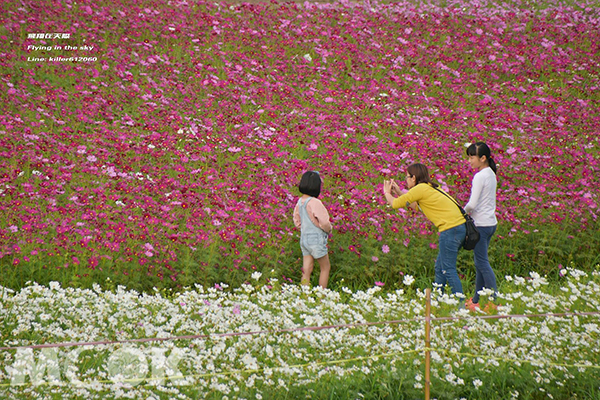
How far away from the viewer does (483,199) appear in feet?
19.4

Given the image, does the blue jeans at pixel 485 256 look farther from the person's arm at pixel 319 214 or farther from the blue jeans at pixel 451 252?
the person's arm at pixel 319 214

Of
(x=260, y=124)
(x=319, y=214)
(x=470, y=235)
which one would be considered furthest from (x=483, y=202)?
(x=260, y=124)

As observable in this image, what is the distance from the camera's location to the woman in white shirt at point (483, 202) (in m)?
5.85

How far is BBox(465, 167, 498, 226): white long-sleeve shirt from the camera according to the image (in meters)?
5.85

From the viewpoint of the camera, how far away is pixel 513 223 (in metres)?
7.69

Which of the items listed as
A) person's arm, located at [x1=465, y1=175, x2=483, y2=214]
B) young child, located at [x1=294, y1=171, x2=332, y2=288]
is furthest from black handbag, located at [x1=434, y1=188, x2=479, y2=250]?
young child, located at [x1=294, y1=171, x2=332, y2=288]

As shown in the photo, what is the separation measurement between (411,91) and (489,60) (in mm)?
2922

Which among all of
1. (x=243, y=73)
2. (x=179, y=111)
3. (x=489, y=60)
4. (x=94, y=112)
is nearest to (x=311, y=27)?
(x=243, y=73)

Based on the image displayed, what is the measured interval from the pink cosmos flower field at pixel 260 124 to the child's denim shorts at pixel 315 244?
49 cm

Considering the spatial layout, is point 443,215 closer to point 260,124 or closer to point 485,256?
point 485,256

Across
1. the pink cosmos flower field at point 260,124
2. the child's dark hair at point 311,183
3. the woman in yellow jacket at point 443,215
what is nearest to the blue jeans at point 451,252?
the woman in yellow jacket at point 443,215

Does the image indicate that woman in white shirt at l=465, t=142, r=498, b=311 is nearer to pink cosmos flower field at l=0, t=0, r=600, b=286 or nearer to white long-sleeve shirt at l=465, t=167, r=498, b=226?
white long-sleeve shirt at l=465, t=167, r=498, b=226

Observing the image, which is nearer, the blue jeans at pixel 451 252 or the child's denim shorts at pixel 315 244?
the blue jeans at pixel 451 252

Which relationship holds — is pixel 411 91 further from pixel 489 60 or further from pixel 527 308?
pixel 527 308
